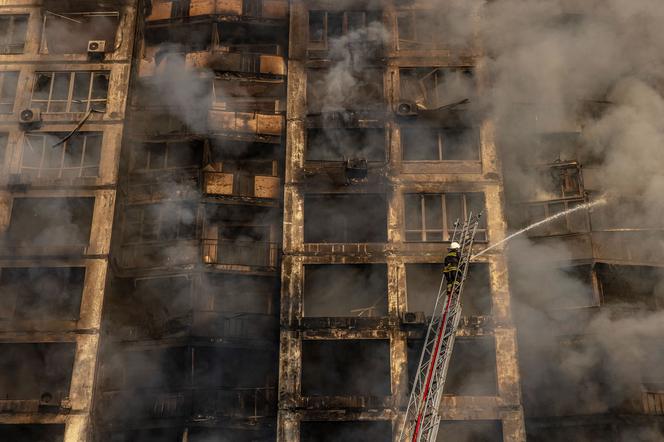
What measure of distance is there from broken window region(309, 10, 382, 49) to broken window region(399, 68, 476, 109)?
2262 mm

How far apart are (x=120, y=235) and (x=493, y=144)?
12488mm

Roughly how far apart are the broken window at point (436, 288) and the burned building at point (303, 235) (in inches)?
2.7

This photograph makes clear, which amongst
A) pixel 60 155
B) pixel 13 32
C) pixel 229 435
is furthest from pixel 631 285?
pixel 13 32

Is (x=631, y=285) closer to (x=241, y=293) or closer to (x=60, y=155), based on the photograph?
(x=241, y=293)

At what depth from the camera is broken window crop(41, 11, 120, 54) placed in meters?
25.8

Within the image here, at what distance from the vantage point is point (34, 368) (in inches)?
877

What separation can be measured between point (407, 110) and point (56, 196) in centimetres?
1151

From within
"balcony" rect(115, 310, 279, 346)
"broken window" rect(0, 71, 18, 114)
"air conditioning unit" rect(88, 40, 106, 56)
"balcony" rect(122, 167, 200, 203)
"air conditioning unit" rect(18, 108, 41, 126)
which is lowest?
"balcony" rect(115, 310, 279, 346)

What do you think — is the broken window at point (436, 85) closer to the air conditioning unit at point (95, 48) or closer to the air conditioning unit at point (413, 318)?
the air conditioning unit at point (413, 318)

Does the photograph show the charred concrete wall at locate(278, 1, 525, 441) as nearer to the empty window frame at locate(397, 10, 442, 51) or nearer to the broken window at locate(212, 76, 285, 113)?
the empty window frame at locate(397, 10, 442, 51)

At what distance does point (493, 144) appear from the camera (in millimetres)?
24062

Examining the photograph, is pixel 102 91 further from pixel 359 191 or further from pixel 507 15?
pixel 507 15

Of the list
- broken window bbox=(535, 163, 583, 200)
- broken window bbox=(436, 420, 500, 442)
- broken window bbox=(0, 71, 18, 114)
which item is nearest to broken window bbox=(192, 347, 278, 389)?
broken window bbox=(436, 420, 500, 442)

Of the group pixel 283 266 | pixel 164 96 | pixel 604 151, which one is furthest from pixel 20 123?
pixel 604 151
